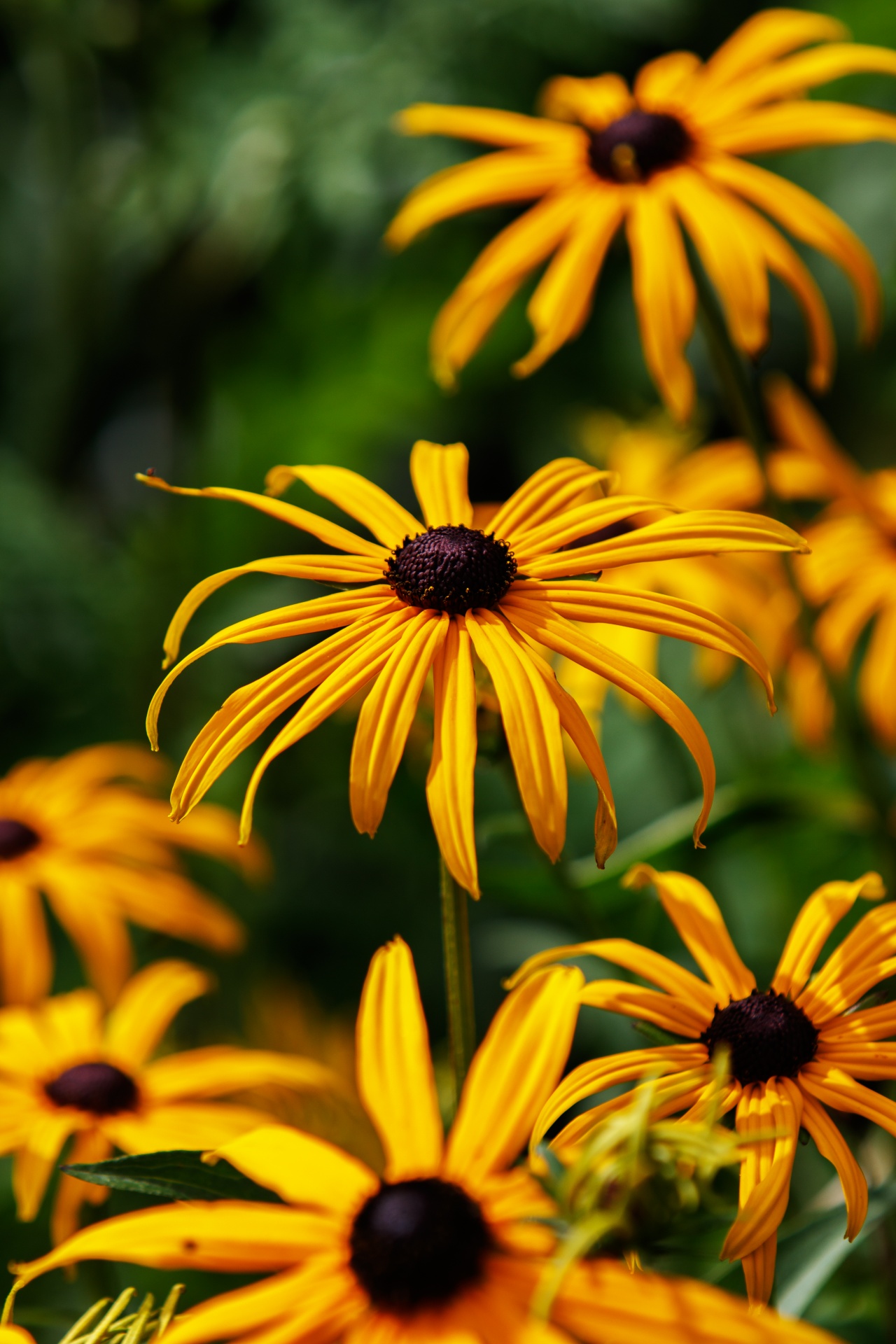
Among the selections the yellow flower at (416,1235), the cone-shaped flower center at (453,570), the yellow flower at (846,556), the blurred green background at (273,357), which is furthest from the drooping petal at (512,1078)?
the blurred green background at (273,357)

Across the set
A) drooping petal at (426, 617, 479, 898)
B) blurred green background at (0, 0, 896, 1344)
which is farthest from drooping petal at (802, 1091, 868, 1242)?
blurred green background at (0, 0, 896, 1344)

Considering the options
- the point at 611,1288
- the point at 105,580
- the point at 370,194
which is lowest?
the point at 611,1288

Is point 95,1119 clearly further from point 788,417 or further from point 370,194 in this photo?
point 370,194

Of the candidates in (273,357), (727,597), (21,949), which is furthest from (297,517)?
(273,357)

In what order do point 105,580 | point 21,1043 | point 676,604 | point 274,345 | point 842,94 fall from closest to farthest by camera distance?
point 676,604 < point 21,1043 < point 842,94 < point 105,580 < point 274,345

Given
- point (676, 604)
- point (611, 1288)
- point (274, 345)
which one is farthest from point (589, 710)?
point (274, 345)
